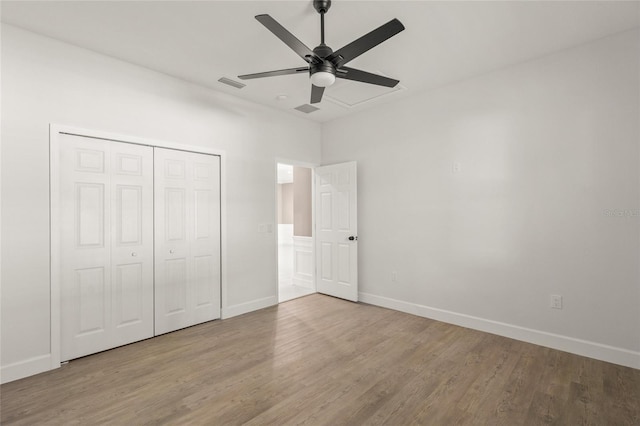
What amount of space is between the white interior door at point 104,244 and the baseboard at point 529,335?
10.6 ft

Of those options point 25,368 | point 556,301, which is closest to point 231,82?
point 25,368

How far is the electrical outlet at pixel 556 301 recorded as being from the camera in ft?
10.3

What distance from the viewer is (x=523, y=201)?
3.35 m

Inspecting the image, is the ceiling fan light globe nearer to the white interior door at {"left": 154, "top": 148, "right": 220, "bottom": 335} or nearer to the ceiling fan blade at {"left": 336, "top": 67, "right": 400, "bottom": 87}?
the ceiling fan blade at {"left": 336, "top": 67, "right": 400, "bottom": 87}

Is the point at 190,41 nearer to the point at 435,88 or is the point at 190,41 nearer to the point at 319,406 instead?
the point at 435,88

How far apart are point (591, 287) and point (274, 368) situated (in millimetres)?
3093

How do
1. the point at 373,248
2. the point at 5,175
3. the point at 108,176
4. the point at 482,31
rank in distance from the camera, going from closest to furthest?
the point at 5,175 < the point at 482,31 < the point at 108,176 < the point at 373,248

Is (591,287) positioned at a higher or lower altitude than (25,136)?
lower

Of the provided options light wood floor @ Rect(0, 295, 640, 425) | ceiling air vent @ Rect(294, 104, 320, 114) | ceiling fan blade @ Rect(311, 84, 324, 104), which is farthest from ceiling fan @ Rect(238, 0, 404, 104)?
light wood floor @ Rect(0, 295, 640, 425)

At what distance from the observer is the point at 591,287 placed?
298cm

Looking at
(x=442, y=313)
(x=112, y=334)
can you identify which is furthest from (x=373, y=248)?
(x=112, y=334)

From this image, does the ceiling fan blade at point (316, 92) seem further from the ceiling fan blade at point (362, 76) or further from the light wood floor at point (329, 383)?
the light wood floor at point (329, 383)

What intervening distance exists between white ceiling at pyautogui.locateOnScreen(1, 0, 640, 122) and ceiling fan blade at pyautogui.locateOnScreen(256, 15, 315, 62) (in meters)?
0.49

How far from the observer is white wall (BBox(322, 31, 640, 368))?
286 cm
